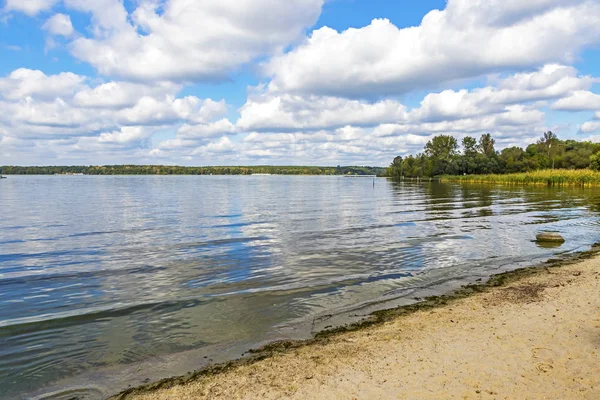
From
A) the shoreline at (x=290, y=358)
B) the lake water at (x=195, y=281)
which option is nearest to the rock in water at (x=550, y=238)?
the lake water at (x=195, y=281)

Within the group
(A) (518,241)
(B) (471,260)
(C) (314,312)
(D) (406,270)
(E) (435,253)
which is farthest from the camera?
(A) (518,241)

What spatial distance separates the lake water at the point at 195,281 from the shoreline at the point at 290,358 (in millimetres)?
565

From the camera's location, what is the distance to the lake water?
8.71 metres

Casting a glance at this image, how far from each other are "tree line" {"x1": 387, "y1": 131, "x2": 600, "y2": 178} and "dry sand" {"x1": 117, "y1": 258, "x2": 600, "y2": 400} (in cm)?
13037

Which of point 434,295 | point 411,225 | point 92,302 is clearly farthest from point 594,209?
point 92,302

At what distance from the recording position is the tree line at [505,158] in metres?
133

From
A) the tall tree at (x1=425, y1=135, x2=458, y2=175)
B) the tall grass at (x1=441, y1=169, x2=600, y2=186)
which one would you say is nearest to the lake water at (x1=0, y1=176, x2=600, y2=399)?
the tall grass at (x1=441, y1=169, x2=600, y2=186)

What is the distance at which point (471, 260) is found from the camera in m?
17.9

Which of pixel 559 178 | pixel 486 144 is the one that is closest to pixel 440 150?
pixel 486 144

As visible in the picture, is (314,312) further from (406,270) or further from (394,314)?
(406,270)

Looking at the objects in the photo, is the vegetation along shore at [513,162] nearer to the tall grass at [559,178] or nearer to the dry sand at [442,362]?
the tall grass at [559,178]

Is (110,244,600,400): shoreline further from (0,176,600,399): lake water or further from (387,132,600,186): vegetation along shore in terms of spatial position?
(387,132,600,186): vegetation along shore

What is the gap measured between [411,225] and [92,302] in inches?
922

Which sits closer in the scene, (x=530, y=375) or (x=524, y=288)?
(x=530, y=375)
